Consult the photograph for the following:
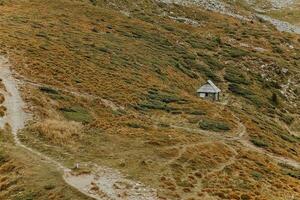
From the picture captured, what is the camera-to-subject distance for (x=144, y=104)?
6375 cm

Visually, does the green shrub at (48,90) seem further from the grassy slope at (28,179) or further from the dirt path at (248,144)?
the grassy slope at (28,179)

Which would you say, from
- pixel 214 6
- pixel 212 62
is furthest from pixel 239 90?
pixel 214 6

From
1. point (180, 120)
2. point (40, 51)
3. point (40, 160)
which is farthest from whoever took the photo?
point (40, 51)

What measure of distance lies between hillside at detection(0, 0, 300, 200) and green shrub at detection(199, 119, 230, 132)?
0.24 m

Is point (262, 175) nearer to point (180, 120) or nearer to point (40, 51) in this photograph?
point (180, 120)

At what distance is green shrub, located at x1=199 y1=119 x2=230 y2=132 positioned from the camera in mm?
59875

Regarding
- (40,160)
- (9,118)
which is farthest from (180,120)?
(40,160)

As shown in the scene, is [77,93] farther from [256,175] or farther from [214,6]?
[214,6]

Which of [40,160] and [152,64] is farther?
[152,64]

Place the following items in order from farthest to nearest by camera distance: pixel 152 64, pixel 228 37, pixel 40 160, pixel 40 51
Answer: pixel 228 37 < pixel 152 64 < pixel 40 51 < pixel 40 160

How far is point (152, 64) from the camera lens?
85.0m

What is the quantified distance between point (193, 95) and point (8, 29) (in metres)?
30.5

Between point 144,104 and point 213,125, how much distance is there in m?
9.08

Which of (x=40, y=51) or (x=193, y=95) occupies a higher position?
(x=40, y=51)
